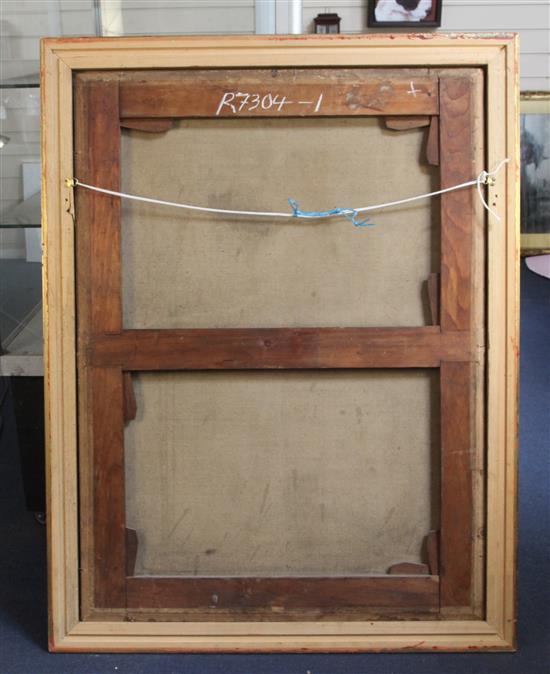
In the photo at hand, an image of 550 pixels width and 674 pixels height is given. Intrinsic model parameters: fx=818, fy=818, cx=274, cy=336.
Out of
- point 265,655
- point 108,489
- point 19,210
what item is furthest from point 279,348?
point 19,210

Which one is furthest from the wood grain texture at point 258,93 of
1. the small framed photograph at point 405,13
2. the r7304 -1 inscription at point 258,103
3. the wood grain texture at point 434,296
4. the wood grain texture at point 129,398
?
the small framed photograph at point 405,13

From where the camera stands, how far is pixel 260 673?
1.50 metres

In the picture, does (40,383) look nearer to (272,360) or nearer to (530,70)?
(272,360)

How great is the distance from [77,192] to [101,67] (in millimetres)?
235

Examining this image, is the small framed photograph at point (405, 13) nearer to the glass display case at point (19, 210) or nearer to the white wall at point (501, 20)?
the white wall at point (501, 20)

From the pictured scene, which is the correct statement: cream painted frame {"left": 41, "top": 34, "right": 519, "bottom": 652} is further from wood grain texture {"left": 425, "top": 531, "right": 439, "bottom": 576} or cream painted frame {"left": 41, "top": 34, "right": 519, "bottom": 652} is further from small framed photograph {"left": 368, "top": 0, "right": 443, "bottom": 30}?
small framed photograph {"left": 368, "top": 0, "right": 443, "bottom": 30}

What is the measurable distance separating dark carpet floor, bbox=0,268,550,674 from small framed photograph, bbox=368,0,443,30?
2.12 metres

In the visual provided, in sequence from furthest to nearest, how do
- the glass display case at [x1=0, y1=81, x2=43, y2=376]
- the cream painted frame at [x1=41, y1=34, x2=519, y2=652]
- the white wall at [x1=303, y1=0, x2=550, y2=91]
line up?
the white wall at [x1=303, y1=0, x2=550, y2=91]
the glass display case at [x1=0, y1=81, x2=43, y2=376]
the cream painted frame at [x1=41, y1=34, x2=519, y2=652]

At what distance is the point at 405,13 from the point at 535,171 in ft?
3.16

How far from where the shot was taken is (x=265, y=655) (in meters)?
1.56

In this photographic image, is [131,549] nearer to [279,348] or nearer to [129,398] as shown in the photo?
[129,398]

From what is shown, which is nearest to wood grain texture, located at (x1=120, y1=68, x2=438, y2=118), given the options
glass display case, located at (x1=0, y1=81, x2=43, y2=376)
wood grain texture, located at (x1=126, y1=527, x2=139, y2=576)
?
wood grain texture, located at (x1=126, y1=527, x2=139, y2=576)

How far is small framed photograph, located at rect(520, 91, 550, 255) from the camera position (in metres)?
3.86

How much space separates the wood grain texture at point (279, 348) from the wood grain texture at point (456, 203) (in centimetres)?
6
